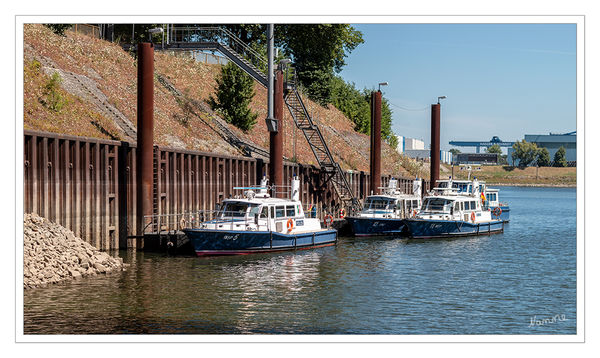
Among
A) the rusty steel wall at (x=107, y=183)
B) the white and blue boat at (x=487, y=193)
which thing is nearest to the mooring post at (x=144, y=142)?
the rusty steel wall at (x=107, y=183)

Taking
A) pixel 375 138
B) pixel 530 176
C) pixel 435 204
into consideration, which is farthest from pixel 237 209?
pixel 530 176

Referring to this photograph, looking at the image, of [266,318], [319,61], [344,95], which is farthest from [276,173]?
[344,95]

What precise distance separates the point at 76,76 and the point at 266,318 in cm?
2933

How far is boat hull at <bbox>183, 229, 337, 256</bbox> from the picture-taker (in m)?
30.6

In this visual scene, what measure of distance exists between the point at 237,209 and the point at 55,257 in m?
9.96

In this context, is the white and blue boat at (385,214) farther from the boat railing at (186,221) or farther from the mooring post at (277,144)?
the boat railing at (186,221)

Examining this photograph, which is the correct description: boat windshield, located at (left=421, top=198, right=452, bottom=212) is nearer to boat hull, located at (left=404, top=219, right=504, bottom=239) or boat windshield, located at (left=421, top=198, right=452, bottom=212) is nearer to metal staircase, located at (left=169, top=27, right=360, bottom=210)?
boat hull, located at (left=404, top=219, right=504, bottom=239)

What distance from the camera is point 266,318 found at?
1953 centimetres

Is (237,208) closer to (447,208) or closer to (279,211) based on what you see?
(279,211)

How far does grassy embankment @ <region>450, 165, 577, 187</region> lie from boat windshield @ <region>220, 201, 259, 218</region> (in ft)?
514

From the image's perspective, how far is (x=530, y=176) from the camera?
186875 mm

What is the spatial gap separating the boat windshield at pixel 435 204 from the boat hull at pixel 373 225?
1951mm

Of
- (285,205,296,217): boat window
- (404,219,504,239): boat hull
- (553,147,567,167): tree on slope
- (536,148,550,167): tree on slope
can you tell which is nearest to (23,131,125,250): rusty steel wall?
(285,205,296,217): boat window
